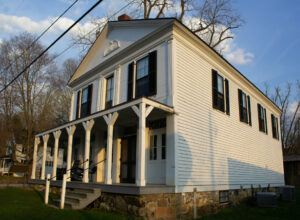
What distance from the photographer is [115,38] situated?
12.9 metres

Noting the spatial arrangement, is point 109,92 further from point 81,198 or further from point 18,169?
point 18,169

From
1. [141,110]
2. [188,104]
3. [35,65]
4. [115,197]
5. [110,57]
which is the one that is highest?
[35,65]

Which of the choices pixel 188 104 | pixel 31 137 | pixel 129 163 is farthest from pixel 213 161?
pixel 31 137

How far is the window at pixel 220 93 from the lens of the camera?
11.6 m

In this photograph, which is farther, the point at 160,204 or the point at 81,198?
the point at 81,198

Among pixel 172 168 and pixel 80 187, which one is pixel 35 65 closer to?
pixel 80 187

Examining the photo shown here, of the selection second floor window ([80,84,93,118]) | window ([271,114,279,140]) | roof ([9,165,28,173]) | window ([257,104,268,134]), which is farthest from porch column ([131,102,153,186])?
roof ([9,165,28,173])

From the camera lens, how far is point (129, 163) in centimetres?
1095

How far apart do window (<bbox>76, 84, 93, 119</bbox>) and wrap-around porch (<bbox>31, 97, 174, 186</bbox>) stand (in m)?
1.30

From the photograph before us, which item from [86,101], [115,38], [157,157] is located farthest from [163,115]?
[86,101]

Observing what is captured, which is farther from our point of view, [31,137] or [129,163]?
[31,137]

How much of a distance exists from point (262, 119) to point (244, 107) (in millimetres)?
3035

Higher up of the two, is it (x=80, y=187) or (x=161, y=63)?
(x=161, y=63)

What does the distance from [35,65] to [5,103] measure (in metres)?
4.71
